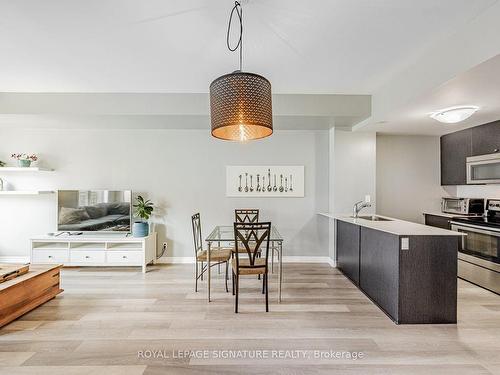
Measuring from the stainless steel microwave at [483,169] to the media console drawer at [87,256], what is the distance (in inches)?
219

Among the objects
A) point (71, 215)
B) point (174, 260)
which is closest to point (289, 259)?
point (174, 260)

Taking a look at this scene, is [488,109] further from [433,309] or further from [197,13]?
[197,13]

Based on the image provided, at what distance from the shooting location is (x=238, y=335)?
2342 mm

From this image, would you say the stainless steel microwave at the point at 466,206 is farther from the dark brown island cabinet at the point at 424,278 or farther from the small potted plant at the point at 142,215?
the small potted plant at the point at 142,215

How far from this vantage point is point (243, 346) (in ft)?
7.17

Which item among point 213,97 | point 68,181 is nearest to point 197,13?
point 213,97

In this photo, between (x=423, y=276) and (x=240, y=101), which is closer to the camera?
(x=240, y=101)

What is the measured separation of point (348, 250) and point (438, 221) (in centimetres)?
157

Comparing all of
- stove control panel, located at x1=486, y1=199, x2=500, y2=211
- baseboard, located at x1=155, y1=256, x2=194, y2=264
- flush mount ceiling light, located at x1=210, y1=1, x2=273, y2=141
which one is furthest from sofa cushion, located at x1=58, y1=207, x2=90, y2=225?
stove control panel, located at x1=486, y1=199, x2=500, y2=211

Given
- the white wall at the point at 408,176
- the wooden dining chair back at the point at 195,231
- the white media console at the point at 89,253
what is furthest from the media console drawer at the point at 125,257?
the white wall at the point at 408,176

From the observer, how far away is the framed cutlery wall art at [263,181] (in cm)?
466

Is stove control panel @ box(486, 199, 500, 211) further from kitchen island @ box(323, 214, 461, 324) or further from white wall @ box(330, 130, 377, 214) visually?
kitchen island @ box(323, 214, 461, 324)

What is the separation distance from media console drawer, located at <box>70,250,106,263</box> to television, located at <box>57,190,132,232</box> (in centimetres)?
37

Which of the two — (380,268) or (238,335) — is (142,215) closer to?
(238,335)
